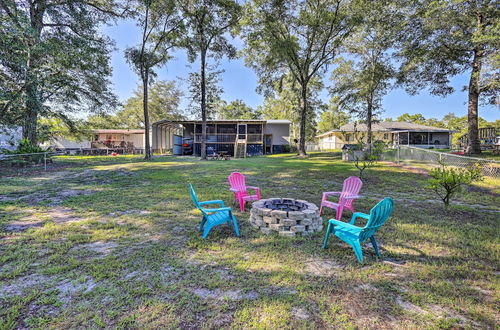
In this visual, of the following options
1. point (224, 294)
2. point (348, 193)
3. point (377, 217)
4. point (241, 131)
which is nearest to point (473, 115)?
point (348, 193)

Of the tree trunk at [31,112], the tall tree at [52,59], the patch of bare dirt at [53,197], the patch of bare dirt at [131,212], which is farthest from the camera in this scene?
the tree trunk at [31,112]

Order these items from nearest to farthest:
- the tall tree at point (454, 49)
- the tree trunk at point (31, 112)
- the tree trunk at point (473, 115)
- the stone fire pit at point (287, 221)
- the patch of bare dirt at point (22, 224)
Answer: the stone fire pit at point (287, 221) < the patch of bare dirt at point (22, 224) < the tree trunk at point (31, 112) < the tall tree at point (454, 49) < the tree trunk at point (473, 115)

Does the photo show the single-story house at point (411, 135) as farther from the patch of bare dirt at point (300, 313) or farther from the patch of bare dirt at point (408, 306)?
the patch of bare dirt at point (300, 313)

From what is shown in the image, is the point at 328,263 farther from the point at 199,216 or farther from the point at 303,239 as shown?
the point at 199,216

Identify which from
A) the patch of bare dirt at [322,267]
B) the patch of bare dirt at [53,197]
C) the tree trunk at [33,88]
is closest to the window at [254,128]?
the tree trunk at [33,88]

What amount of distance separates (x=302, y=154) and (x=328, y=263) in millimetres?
17036

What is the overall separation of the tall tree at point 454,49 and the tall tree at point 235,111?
98.4 feet

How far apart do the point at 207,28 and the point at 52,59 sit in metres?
9.93

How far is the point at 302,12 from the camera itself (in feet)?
57.3

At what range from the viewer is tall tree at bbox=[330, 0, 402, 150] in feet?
51.6

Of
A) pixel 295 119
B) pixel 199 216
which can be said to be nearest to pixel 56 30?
pixel 199 216

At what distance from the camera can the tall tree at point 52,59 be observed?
9.12m

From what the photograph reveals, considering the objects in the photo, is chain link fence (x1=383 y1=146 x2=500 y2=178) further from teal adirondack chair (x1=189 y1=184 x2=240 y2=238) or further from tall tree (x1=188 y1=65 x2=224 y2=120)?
tall tree (x1=188 y1=65 x2=224 y2=120)

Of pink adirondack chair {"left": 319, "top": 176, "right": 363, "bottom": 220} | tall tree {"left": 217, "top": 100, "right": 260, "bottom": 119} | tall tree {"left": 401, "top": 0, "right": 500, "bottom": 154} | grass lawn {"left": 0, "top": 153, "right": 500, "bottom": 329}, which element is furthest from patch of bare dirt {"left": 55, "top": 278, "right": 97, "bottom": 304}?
tall tree {"left": 217, "top": 100, "right": 260, "bottom": 119}
